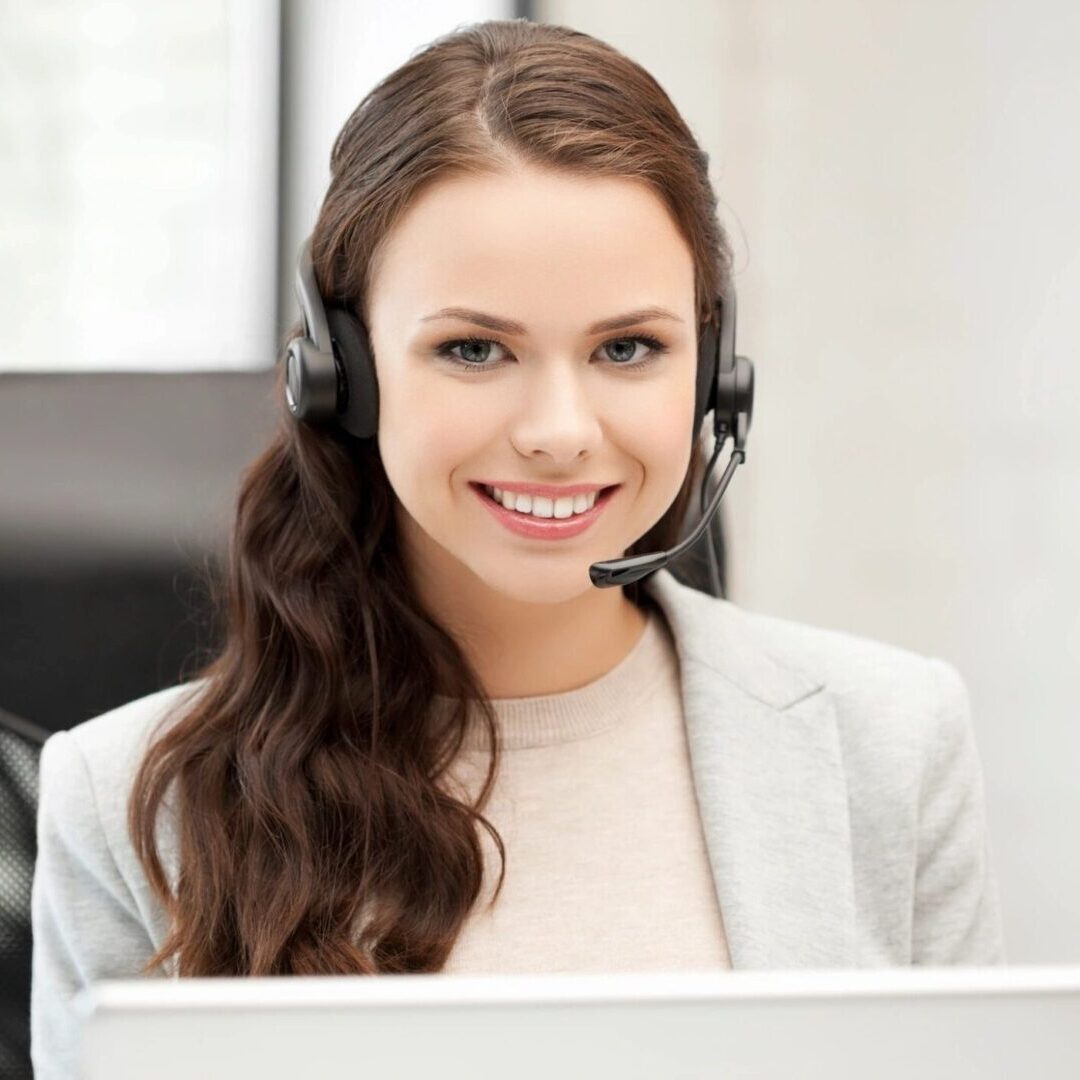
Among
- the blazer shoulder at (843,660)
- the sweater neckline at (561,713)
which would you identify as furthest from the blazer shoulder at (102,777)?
the blazer shoulder at (843,660)

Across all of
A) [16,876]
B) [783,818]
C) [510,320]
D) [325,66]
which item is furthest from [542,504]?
[325,66]

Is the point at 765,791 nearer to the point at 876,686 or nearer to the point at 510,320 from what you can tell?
the point at 876,686

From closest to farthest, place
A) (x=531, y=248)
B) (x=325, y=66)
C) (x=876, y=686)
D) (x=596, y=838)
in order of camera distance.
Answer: (x=531, y=248) < (x=596, y=838) < (x=876, y=686) < (x=325, y=66)

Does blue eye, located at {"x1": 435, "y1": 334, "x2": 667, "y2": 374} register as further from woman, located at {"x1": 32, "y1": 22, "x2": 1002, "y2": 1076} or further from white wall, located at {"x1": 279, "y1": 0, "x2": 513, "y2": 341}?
white wall, located at {"x1": 279, "y1": 0, "x2": 513, "y2": 341}

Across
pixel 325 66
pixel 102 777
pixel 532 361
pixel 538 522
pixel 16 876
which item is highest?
pixel 325 66

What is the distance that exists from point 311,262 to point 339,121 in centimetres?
97

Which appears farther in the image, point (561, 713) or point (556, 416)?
point (561, 713)

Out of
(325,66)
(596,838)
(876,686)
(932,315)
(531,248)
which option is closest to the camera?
(531,248)

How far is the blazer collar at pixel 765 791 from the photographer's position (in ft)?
3.58

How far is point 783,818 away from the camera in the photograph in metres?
1.15

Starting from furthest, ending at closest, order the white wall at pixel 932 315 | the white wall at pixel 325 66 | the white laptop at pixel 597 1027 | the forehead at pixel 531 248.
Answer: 1. the white wall at pixel 325 66
2. the white wall at pixel 932 315
3. the forehead at pixel 531 248
4. the white laptop at pixel 597 1027

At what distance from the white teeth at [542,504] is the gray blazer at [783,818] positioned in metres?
0.25

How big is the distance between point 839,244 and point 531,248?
1017 mm

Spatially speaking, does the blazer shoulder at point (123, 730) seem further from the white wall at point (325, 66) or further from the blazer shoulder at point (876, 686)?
the white wall at point (325, 66)
